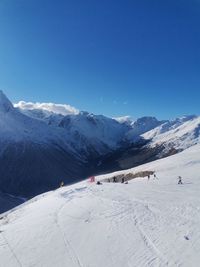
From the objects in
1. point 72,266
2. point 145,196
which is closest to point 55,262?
point 72,266

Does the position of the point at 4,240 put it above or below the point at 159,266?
above

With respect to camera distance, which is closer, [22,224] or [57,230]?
[57,230]

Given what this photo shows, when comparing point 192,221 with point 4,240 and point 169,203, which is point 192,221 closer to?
point 169,203

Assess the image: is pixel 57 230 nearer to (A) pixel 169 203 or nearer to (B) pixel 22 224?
(B) pixel 22 224

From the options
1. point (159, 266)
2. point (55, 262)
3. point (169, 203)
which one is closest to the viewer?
point (159, 266)

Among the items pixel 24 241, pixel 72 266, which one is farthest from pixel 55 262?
pixel 24 241

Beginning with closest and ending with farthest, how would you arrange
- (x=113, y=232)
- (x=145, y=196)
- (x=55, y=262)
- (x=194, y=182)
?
(x=55, y=262) → (x=113, y=232) → (x=145, y=196) → (x=194, y=182)
